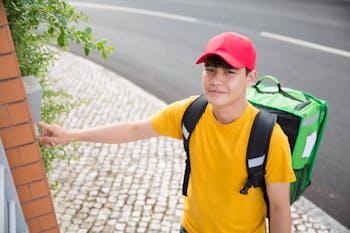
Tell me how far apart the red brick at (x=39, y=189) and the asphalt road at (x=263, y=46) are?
337 centimetres

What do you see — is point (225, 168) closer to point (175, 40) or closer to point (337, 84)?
point (337, 84)

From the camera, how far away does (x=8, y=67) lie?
6.07 feet

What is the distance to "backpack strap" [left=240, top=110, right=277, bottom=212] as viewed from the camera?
6.30 ft

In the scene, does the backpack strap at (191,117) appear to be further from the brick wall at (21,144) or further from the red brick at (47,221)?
the red brick at (47,221)

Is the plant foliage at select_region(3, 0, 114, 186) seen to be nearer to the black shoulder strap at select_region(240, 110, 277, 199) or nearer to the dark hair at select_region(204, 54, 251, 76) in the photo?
the dark hair at select_region(204, 54, 251, 76)

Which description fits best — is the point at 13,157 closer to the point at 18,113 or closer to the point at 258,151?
the point at 18,113

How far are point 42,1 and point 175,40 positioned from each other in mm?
8435

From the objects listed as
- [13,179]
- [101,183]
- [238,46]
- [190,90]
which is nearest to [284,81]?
[190,90]

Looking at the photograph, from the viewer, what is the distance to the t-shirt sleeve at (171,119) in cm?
225

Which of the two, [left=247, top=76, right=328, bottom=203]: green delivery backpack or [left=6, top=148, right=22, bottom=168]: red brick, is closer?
[left=6, top=148, right=22, bottom=168]: red brick

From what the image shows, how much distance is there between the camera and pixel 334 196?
4.56 m

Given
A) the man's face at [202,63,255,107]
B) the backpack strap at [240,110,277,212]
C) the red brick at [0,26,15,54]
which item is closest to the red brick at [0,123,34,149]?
the red brick at [0,26,15,54]

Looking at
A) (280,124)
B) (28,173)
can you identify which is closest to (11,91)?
(28,173)

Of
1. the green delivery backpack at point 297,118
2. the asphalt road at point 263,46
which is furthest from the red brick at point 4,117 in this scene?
the asphalt road at point 263,46
